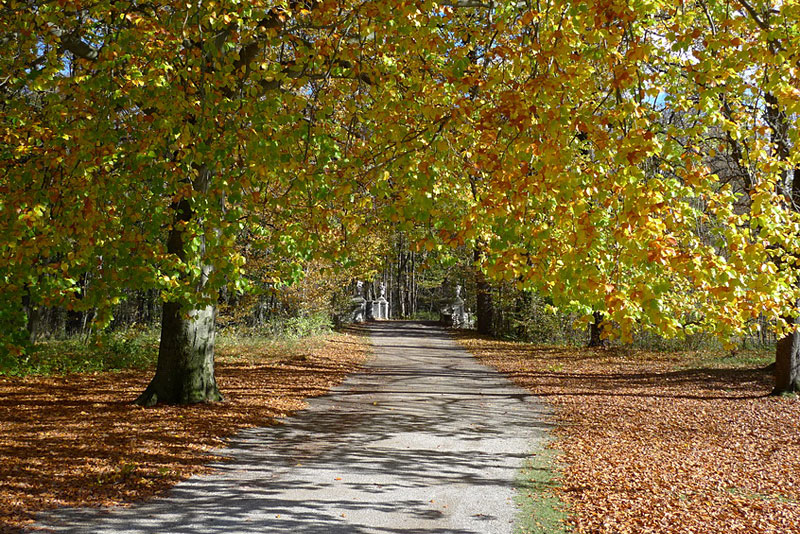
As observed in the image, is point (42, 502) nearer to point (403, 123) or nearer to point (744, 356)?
point (403, 123)

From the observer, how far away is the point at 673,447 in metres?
7.95

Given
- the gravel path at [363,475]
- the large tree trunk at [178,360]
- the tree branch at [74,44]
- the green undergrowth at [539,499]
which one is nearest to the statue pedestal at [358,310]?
the gravel path at [363,475]

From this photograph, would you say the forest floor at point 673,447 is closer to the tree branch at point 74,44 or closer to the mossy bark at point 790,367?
the mossy bark at point 790,367

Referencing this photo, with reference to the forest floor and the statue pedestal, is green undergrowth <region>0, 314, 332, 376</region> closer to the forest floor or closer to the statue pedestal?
the forest floor

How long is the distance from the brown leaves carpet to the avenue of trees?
1.10 meters

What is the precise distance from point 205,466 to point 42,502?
1692 millimetres

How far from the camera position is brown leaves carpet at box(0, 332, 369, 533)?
18.5 ft

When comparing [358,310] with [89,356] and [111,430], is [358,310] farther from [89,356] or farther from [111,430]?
[111,430]

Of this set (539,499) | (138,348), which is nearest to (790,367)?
(539,499)

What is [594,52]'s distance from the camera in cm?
526

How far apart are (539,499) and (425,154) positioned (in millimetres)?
4030

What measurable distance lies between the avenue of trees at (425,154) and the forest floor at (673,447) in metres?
1.70

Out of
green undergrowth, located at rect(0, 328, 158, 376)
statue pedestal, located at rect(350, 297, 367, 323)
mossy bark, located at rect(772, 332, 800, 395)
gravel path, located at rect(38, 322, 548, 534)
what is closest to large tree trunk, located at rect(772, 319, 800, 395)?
mossy bark, located at rect(772, 332, 800, 395)

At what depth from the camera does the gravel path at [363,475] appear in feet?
16.2
